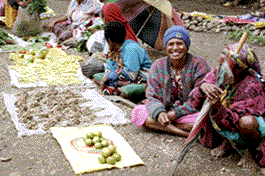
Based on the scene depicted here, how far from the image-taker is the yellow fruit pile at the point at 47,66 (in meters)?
5.95

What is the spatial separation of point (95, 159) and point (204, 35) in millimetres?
6595

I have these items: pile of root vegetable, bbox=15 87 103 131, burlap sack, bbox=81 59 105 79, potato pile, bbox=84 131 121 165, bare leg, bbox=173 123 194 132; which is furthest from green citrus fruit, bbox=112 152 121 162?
burlap sack, bbox=81 59 105 79

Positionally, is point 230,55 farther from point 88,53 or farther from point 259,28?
point 259,28

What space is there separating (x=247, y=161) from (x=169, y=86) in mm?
1109

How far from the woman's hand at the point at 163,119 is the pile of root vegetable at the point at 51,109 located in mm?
959

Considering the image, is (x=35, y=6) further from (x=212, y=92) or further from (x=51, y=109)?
(x=212, y=92)

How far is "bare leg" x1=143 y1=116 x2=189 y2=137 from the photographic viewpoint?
159 inches

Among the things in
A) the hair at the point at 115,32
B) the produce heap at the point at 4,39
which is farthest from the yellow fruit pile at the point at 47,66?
the hair at the point at 115,32

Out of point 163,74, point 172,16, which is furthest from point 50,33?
point 163,74

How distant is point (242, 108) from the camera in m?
3.32

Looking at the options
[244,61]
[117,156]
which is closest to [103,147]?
[117,156]

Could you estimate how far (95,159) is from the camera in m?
3.53

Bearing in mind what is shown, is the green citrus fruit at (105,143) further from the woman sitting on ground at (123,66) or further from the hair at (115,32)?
the hair at (115,32)

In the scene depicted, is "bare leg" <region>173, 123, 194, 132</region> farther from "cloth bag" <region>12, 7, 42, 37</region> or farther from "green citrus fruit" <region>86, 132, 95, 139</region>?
"cloth bag" <region>12, 7, 42, 37</region>
